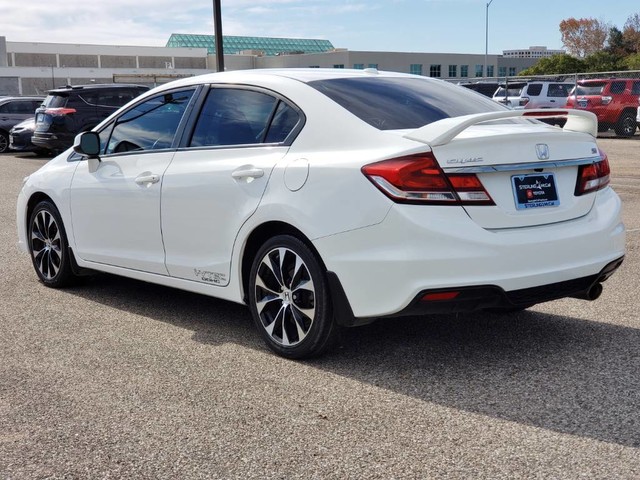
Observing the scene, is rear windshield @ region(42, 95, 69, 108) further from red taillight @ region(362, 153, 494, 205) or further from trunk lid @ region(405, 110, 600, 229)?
red taillight @ region(362, 153, 494, 205)

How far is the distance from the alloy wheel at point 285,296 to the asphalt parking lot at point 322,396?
0.62ft

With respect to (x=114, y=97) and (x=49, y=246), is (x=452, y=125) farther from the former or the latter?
(x=114, y=97)

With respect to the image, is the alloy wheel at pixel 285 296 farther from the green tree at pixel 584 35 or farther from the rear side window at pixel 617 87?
the green tree at pixel 584 35

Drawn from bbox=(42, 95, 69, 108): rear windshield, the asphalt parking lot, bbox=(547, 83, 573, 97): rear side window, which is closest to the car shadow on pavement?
the asphalt parking lot

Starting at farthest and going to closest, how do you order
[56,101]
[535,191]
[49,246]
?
[56,101], [49,246], [535,191]

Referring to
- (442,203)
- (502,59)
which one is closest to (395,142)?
(442,203)

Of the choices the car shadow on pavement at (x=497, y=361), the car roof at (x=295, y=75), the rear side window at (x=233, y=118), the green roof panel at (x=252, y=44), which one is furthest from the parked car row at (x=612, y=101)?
the green roof panel at (x=252, y=44)

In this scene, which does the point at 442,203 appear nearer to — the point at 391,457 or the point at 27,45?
the point at 391,457

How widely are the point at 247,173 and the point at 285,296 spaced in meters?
0.74

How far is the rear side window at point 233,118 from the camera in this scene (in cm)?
516

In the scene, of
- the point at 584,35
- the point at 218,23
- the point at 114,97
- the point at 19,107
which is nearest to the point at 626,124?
the point at 218,23

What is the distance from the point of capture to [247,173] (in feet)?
16.2

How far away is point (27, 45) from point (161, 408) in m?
107

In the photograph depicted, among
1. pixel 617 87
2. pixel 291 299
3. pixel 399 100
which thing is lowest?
pixel 291 299
